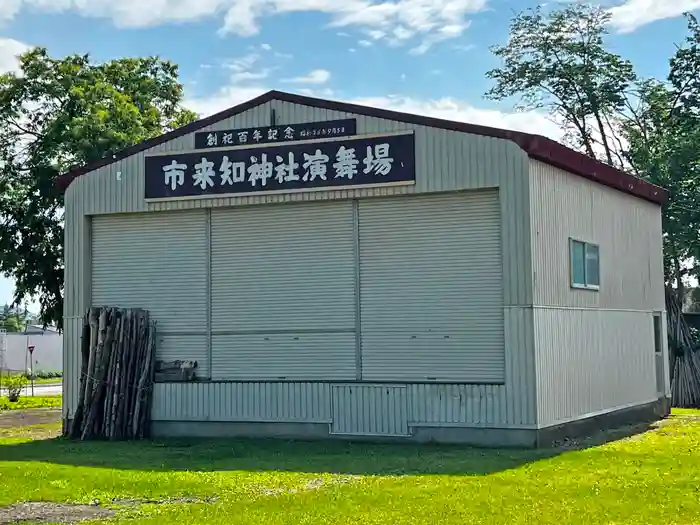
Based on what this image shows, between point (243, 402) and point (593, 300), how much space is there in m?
7.16

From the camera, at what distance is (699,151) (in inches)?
1210

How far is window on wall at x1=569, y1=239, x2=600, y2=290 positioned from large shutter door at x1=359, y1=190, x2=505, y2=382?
221cm

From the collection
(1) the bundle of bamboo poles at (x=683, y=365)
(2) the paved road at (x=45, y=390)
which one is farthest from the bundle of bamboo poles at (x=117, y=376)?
(2) the paved road at (x=45, y=390)

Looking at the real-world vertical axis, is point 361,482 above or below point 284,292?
below

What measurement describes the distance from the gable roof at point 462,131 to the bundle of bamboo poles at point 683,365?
824cm

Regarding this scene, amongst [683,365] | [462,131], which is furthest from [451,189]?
[683,365]

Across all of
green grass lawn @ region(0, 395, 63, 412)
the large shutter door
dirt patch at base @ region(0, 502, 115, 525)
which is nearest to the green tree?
green grass lawn @ region(0, 395, 63, 412)

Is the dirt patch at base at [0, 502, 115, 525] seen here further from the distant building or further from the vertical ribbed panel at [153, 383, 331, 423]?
the distant building

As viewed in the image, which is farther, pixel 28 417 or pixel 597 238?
pixel 28 417

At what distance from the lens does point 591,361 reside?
2006cm

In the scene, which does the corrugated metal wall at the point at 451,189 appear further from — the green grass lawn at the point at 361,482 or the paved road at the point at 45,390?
the paved road at the point at 45,390

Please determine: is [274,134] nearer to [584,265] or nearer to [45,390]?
[584,265]

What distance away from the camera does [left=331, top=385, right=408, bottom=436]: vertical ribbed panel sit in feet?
60.1

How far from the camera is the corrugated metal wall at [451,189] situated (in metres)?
17.5
